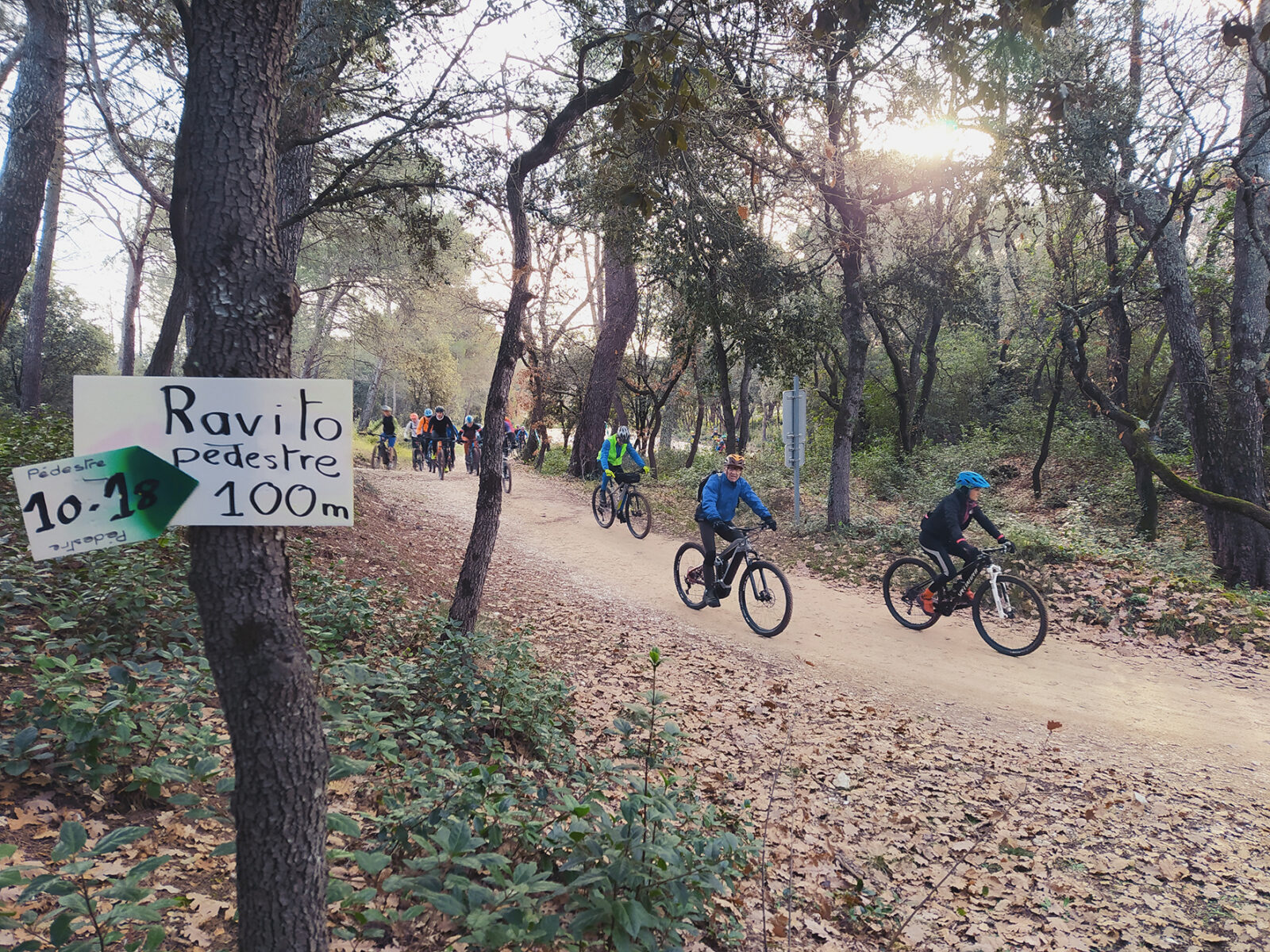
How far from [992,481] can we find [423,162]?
19388 millimetres

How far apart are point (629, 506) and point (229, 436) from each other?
1154 centimetres

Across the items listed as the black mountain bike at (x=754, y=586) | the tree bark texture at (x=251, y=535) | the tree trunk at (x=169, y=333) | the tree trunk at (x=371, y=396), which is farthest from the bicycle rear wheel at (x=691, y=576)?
the tree trunk at (x=371, y=396)

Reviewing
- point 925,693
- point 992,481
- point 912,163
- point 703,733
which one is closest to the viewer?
point 703,733

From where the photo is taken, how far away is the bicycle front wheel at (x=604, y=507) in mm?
13570

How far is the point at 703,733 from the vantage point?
5145 millimetres

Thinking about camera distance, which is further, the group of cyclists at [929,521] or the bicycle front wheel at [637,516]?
the bicycle front wheel at [637,516]

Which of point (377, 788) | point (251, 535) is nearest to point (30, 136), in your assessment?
point (377, 788)

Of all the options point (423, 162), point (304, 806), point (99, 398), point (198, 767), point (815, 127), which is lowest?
point (198, 767)

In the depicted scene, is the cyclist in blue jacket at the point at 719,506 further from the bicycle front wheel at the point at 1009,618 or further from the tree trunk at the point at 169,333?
the tree trunk at the point at 169,333

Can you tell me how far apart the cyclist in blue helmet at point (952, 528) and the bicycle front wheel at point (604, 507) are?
709 centimetres

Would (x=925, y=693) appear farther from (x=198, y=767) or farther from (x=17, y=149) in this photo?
(x=17, y=149)

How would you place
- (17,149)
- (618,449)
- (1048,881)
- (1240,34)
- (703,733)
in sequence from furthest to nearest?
(618,449) < (17,149) < (703,733) < (1048,881) < (1240,34)

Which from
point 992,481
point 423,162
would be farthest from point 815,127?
point 992,481

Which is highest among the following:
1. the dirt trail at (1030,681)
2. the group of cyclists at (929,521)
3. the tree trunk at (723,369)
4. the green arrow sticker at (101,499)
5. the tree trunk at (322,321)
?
the tree trunk at (322,321)
